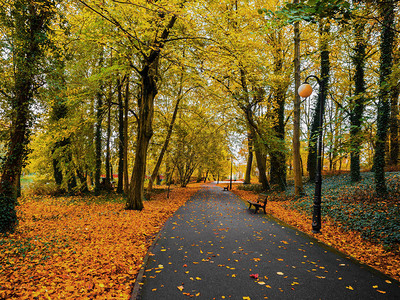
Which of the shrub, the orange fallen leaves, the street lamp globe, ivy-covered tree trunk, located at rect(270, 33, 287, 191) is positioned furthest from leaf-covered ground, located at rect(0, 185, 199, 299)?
ivy-covered tree trunk, located at rect(270, 33, 287, 191)

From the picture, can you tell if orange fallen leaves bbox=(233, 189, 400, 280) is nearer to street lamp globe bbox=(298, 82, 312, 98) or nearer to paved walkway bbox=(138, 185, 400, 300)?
paved walkway bbox=(138, 185, 400, 300)

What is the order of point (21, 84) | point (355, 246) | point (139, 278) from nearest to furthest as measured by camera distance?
point (139, 278) → point (355, 246) → point (21, 84)

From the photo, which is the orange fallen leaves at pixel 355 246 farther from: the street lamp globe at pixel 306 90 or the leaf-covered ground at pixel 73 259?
the leaf-covered ground at pixel 73 259

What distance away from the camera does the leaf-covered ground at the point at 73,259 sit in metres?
3.26

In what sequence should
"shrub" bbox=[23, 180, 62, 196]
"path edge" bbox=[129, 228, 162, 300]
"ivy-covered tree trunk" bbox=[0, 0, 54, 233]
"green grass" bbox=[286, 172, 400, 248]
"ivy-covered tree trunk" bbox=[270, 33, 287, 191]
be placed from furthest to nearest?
"shrub" bbox=[23, 180, 62, 196] < "ivy-covered tree trunk" bbox=[270, 33, 287, 191] < "green grass" bbox=[286, 172, 400, 248] < "ivy-covered tree trunk" bbox=[0, 0, 54, 233] < "path edge" bbox=[129, 228, 162, 300]

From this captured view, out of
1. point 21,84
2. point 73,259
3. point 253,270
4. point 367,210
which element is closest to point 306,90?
point 367,210

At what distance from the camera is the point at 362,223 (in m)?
6.84

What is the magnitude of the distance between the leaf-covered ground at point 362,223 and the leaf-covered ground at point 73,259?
524 centimetres

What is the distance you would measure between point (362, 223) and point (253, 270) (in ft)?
16.7

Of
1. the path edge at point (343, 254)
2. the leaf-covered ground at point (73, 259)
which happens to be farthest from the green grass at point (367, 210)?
the leaf-covered ground at point (73, 259)

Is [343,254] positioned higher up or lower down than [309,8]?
lower down

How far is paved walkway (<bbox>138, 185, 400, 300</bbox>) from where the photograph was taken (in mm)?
3385

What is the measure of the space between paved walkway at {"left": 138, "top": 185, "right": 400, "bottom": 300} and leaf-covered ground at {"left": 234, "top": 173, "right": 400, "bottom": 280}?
0.73 meters

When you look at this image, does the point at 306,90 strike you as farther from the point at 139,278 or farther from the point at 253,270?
the point at 139,278
